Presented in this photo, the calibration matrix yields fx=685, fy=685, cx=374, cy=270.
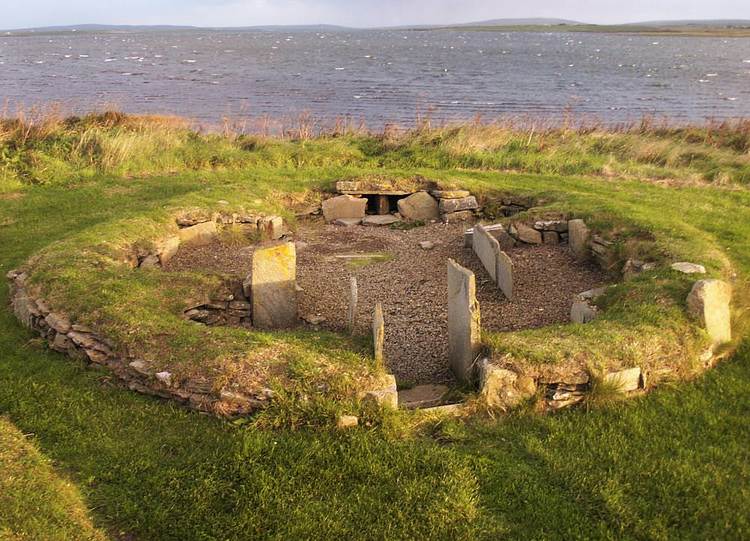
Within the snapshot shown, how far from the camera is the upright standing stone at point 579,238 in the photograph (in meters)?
11.3

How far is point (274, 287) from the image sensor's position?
9156 mm

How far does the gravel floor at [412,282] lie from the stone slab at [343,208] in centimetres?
67

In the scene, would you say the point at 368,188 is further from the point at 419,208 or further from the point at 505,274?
the point at 505,274

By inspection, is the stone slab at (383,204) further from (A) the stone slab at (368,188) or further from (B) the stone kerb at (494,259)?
(B) the stone kerb at (494,259)

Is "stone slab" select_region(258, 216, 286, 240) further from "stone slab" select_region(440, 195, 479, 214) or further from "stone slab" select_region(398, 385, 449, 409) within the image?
"stone slab" select_region(398, 385, 449, 409)

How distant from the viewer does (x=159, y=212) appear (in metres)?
12.2

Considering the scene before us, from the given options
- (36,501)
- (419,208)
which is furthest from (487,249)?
(36,501)

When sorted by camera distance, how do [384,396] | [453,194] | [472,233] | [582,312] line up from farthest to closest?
1. [453,194]
2. [472,233]
3. [582,312]
4. [384,396]

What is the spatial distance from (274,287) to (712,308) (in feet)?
17.5

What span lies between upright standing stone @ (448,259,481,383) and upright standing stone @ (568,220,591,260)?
4.20 meters

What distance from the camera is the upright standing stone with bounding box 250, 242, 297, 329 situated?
909 cm

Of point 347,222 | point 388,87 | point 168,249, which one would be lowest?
point 388,87

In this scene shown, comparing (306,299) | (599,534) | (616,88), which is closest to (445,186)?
(306,299)

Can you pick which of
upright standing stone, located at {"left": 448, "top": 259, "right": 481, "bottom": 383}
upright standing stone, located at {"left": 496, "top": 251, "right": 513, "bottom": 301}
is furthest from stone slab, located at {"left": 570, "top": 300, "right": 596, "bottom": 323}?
upright standing stone, located at {"left": 448, "top": 259, "right": 481, "bottom": 383}
